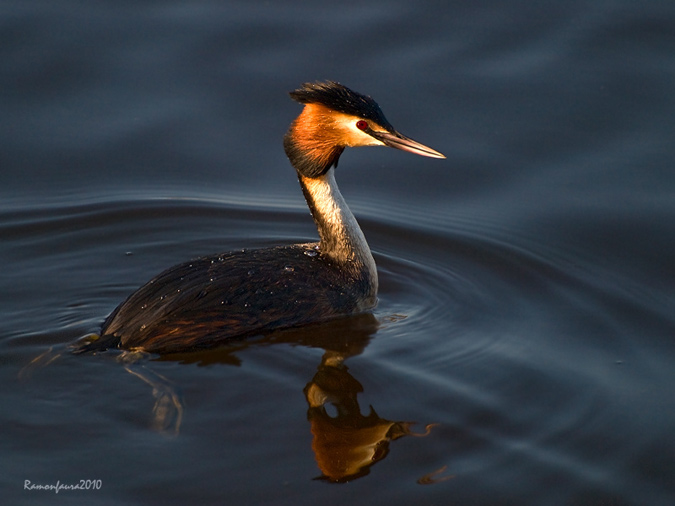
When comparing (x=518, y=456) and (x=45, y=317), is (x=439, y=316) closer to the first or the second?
(x=518, y=456)

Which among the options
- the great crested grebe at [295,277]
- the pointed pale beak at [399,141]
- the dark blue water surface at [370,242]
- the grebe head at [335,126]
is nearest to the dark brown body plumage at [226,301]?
the great crested grebe at [295,277]

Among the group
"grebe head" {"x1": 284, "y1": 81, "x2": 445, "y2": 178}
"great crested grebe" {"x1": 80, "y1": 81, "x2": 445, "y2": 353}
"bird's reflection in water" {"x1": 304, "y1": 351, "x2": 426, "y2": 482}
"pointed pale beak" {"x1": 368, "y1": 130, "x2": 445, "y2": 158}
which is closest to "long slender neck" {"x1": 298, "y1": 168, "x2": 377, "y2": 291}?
"great crested grebe" {"x1": 80, "y1": 81, "x2": 445, "y2": 353}

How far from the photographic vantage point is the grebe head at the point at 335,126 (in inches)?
264

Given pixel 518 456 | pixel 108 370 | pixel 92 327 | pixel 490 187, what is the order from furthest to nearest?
pixel 490 187 < pixel 92 327 < pixel 108 370 < pixel 518 456

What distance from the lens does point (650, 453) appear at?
543 cm

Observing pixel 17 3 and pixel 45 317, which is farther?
pixel 17 3

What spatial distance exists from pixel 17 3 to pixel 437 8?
439 cm

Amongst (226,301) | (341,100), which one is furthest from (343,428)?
(341,100)

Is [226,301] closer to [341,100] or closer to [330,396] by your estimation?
[330,396]

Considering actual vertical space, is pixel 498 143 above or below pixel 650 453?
above

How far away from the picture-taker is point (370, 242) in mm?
8039

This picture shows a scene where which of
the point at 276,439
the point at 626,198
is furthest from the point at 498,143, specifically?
the point at 276,439

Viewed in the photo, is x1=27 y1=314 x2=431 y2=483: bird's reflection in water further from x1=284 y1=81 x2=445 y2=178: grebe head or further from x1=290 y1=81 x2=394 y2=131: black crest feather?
x1=290 y1=81 x2=394 y2=131: black crest feather

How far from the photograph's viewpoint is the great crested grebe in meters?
6.24
